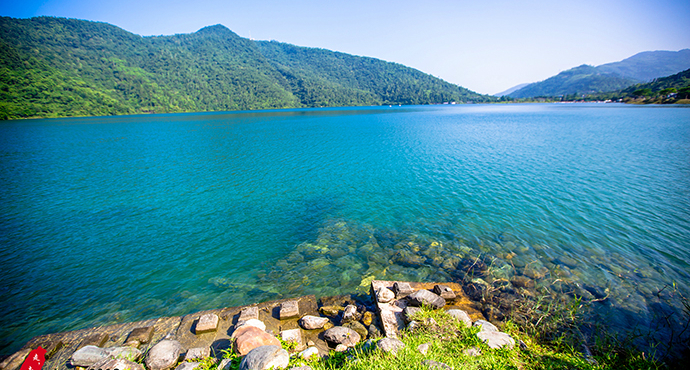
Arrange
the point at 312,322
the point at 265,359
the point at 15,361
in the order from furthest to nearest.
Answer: the point at 312,322 < the point at 15,361 < the point at 265,359

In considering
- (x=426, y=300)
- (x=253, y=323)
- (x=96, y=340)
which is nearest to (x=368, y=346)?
(x=426, y=300)

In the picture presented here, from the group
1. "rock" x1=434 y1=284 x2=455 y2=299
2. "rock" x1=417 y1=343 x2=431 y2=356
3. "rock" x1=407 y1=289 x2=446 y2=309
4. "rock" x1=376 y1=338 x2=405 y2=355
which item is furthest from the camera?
"rock" x1=434 y1=284 x2=455 y2=299

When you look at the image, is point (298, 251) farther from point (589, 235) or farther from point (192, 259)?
point (589, 235)

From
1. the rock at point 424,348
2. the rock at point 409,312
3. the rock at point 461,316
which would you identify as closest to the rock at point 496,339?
the rock at point 461,316

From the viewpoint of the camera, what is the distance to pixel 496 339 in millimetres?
7125

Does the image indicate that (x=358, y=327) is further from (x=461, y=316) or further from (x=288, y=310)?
(x=461, y=316)

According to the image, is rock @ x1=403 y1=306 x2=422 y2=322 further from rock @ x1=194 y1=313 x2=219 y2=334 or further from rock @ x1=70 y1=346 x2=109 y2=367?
rock @ x1=70 y1=346 x2=109 y2=367

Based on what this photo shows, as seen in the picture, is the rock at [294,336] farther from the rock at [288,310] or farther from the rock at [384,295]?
the rock at [384,295]

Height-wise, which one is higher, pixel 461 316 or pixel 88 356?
pixel 88 356

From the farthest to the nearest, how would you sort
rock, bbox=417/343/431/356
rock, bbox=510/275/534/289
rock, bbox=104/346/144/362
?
1. rock, bbox=510/275/534/289
2. rock, bbox=104/346/144/362
3. rock, bbox=417/343/431/356

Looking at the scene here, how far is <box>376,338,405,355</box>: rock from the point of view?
20.9 ft

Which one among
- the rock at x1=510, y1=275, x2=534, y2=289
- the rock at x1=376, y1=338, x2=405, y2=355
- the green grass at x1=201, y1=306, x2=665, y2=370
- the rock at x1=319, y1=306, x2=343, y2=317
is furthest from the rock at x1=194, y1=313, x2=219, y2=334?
the rock at x1=510, y1=275, x2=534, y2=289

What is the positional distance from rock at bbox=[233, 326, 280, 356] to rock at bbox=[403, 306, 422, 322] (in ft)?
13.7

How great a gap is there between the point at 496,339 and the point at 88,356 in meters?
11.5
